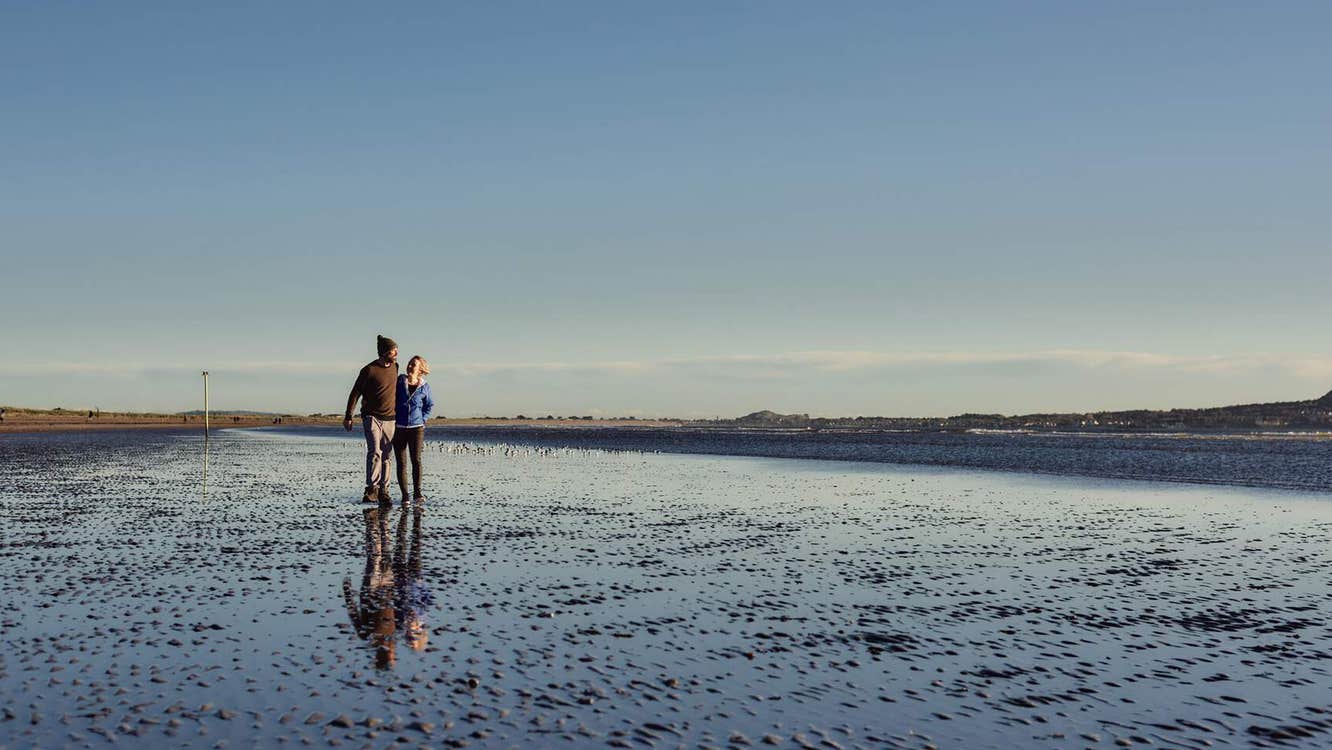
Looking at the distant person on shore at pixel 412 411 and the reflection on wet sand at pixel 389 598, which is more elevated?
the distant person on shore at pixel 412 411

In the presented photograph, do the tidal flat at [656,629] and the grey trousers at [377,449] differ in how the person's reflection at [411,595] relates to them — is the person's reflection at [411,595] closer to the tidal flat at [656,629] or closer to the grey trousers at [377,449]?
the tidal flat at [656,629]

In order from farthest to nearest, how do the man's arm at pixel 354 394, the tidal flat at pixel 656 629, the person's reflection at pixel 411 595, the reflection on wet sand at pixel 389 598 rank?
the man's arm at pixel 354 394
the person's reflection at pixel 411 595
the reflection on wet sand at pixel 389 598
the tidal flat at pixel 656 629

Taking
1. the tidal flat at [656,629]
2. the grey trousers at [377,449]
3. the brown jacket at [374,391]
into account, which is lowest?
the tidal flat at [656,629]

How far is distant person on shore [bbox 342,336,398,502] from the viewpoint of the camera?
19188mm

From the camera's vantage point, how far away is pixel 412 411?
63.6 ft

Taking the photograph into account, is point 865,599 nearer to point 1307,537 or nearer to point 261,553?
point 261,553

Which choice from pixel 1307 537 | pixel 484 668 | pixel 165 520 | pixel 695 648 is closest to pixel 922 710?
pixel 695 648

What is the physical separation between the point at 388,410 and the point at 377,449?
0.83m

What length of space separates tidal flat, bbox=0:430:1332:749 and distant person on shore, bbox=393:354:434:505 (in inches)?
101

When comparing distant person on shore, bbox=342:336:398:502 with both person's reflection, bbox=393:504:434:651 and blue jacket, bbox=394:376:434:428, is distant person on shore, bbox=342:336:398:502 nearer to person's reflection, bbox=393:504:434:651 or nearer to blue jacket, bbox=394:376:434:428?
blue jacket, bbox=394:376:434:428

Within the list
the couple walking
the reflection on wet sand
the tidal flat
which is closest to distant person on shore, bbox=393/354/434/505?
the couple walking

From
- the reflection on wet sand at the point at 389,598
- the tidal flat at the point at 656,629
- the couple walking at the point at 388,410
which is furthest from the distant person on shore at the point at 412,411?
the reflection on wet sand at the point at 389,598

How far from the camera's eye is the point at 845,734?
549 cm

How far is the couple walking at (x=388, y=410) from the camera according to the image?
19219mm
